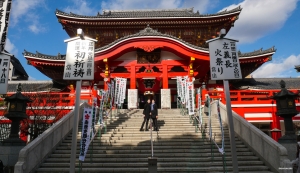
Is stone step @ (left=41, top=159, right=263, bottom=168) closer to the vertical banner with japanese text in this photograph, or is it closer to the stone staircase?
→ the stone staircase

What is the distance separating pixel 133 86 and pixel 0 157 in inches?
370

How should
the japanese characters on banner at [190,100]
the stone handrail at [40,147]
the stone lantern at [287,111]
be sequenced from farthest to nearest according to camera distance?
the japanese characters on banner at [190,100] < the stone lantern at [287,111] < the stone handrail at [40,147]

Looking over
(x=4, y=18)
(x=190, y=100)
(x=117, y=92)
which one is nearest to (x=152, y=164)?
(x=4, y=18)

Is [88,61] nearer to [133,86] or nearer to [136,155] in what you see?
[136,155]

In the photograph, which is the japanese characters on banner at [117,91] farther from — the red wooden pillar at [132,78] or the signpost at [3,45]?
the signpost at [3,45]

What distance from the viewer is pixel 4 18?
265 inches

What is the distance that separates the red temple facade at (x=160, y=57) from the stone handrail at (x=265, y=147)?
506 cm

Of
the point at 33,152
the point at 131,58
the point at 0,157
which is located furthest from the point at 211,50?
the point at 131,58

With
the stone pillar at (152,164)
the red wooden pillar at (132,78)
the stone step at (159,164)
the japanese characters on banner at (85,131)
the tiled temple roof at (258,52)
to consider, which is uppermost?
the tiled temple roof at (258,52)

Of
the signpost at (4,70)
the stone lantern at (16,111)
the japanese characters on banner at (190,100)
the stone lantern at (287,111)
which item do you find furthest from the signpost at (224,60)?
the stone lantern at (16,111)

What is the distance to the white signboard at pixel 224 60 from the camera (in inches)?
254

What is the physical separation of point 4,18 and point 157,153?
6.41m

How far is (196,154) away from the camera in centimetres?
882

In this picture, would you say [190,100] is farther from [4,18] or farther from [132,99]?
[4,18]
